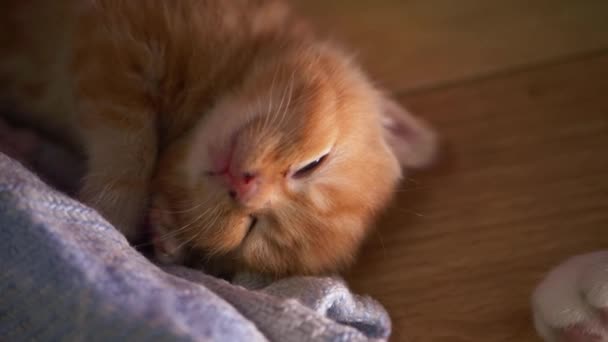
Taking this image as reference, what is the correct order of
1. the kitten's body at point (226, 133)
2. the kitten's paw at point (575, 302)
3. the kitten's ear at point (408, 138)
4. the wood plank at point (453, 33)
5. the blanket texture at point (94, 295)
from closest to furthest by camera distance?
the blanket texture at point (94, 295) < the kitten's paw at point (575, 302) < the kitten's body at point (226, 133) < the kitten's ear at point (408, 138) < the wood plank at point (453, 33)

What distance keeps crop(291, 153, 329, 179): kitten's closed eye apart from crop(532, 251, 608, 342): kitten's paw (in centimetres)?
40

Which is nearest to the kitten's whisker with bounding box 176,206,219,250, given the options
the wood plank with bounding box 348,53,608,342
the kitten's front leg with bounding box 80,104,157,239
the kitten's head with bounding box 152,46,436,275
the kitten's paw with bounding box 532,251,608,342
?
the kitten's head with bounding box 152,46,436,275

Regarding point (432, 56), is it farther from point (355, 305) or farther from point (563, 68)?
point (355, 305)

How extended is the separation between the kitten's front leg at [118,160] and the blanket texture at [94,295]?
0.59 feet

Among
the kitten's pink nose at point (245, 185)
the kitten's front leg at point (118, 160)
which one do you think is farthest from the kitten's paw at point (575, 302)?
the kitten's front leg at point (118, 160)

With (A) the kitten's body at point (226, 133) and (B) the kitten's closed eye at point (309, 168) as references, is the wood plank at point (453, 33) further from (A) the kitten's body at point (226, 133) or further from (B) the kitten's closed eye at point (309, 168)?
(B) the kitten's closed eye at point (309, 168)

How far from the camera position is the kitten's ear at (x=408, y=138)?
1262mm

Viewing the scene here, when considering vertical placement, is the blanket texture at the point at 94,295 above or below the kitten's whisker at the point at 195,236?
above

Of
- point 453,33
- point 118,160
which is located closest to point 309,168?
point 118,160

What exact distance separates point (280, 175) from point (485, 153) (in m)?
0.48

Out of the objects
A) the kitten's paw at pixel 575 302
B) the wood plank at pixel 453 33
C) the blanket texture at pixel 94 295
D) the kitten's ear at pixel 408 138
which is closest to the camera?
the blanket texture at pixel 94 295

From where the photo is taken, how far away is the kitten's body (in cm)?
103

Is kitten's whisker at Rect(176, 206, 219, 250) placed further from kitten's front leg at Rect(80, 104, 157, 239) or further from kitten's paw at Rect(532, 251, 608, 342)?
kitten's paw at Rect(532, 251, 608, 342)

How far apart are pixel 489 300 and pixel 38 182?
74 cm
